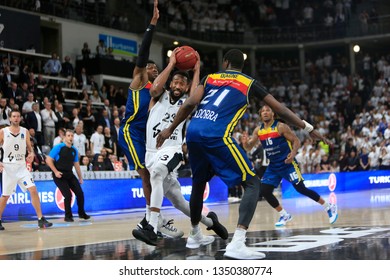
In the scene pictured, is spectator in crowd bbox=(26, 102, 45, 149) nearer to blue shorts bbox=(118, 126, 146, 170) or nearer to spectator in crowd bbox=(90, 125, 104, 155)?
spectator in crowd bbox=(90, 125, 104, 155)

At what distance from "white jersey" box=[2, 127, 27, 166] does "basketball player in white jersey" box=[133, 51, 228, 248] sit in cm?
468

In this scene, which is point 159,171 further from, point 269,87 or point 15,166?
point 269,87

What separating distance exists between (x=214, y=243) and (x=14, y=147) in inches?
222

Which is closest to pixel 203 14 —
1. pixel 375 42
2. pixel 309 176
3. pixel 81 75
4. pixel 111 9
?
pixel 111 9

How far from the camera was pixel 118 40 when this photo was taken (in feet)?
99.3

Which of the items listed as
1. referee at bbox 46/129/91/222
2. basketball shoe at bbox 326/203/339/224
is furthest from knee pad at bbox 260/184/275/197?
referee at bbox 46/129/91/222

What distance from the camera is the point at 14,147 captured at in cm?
1191

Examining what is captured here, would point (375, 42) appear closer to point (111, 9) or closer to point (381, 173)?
point (381, 173)

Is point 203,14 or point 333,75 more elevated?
point 203,14

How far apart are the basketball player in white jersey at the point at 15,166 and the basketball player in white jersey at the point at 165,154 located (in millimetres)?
4407

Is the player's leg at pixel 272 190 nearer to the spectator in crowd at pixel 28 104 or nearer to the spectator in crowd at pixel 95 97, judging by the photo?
the spectator in crowd at pixel 28 104

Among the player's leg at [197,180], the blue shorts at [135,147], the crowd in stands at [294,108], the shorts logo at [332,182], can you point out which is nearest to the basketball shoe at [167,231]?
the blue shorts at [135,147]

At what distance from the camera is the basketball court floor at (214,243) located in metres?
6.66
